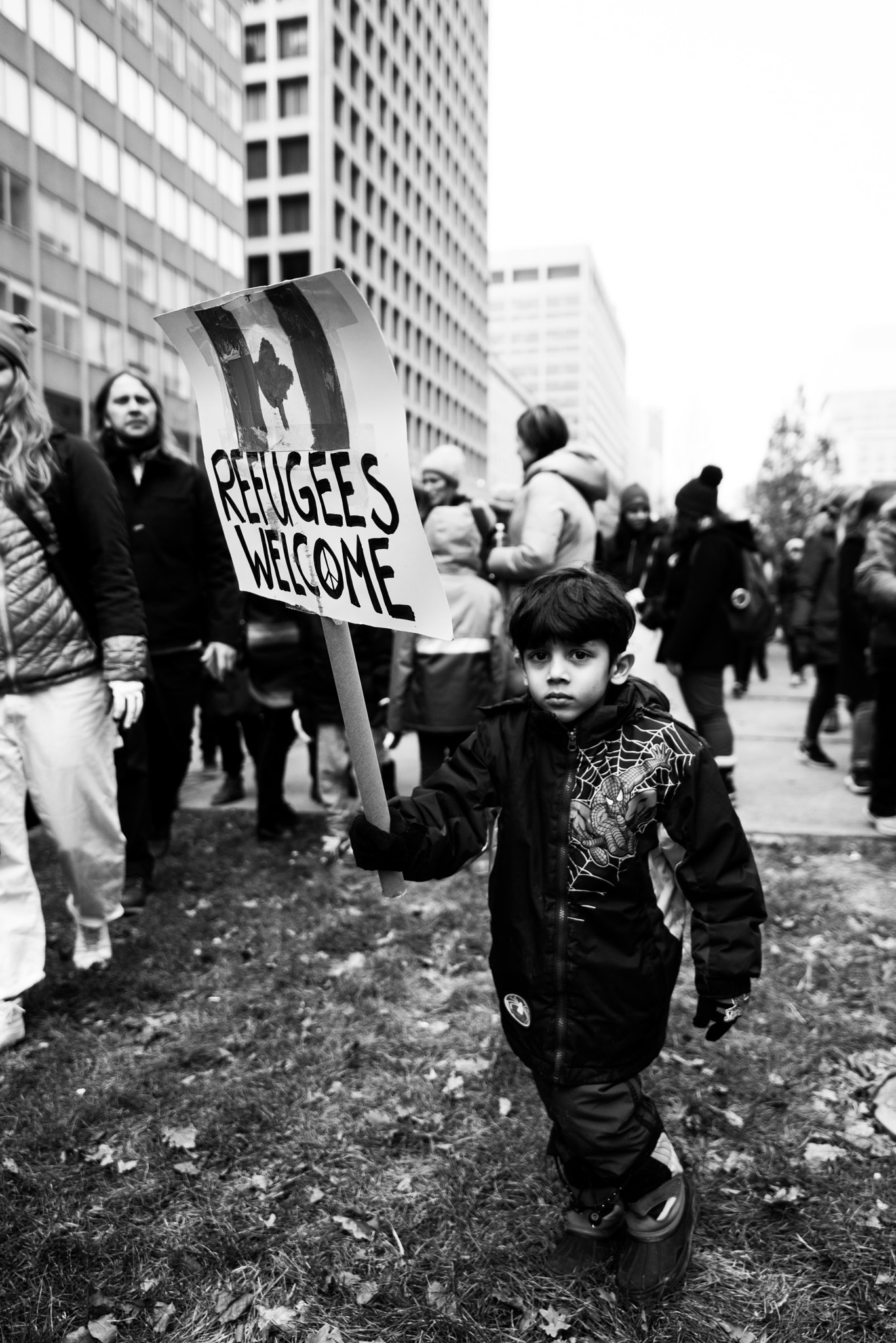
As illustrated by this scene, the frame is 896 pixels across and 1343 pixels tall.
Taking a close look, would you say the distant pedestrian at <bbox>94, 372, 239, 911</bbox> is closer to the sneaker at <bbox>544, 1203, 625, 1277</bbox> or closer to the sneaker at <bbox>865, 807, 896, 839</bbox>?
the sneaker at <bbox>544, 1203, 625, 1277</bbox>

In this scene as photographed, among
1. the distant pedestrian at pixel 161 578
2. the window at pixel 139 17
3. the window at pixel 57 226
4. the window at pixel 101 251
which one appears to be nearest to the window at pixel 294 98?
the window at pixel 139 17

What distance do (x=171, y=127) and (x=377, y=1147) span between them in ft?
131

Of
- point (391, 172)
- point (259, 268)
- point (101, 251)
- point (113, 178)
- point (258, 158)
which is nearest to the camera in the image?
point (101, 251)

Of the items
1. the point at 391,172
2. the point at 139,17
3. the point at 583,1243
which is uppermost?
the point at 391,172

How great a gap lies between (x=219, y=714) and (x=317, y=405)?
157 inches

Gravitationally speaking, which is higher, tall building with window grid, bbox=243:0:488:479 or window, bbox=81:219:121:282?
tall building with window grid, bbox=243:0:488:479

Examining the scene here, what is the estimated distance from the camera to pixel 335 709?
15.5ft

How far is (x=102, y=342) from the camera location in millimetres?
31938

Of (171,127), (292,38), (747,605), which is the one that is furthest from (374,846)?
(292,38)

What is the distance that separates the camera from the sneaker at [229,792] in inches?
241

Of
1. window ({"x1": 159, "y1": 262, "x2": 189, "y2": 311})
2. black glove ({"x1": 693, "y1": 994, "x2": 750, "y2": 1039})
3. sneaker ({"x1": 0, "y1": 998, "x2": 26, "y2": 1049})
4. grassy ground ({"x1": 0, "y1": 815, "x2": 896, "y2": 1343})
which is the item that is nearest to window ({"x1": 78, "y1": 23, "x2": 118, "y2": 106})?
window ({"x1": 159, "y1": 262, "x2": 189, "y2": 311})

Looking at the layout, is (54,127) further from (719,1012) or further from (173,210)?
(719,1012)

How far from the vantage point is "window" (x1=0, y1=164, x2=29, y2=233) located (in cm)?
Answer: 2667

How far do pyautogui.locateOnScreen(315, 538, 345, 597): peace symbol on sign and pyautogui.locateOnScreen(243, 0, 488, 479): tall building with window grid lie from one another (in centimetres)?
Result: 3045
